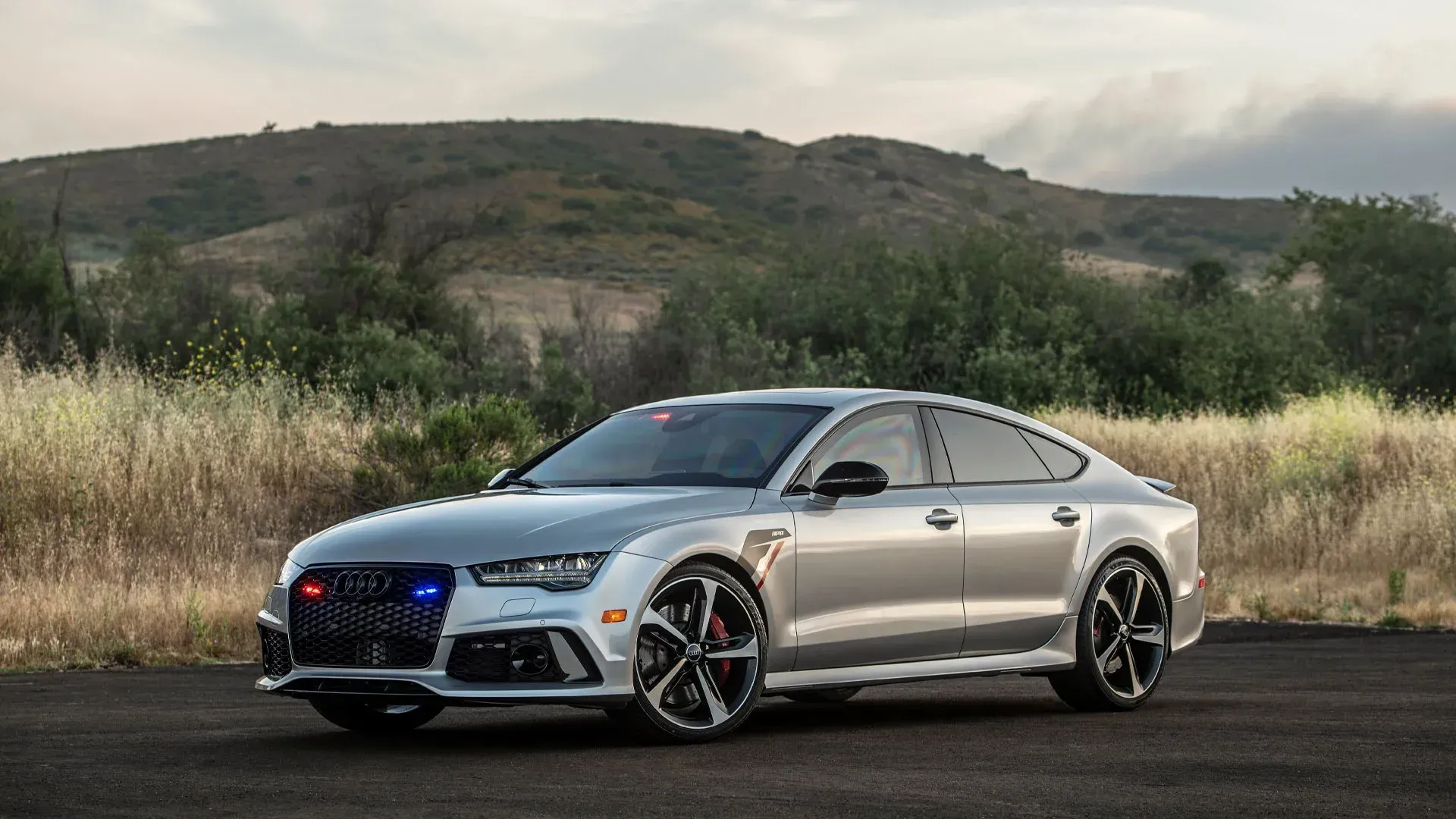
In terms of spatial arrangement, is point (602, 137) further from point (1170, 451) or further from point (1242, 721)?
point (1242, 721)

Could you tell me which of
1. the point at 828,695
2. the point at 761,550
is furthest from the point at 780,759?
the point at 828,695

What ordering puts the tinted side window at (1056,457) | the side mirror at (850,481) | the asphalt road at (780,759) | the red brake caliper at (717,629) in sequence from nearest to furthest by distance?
the asphalt road at (780,759), the red brake caliper at (717,629), the side mirror at (850,481), the tinted side window at (1056,457)

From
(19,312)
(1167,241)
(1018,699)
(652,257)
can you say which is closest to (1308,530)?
(1018,699)

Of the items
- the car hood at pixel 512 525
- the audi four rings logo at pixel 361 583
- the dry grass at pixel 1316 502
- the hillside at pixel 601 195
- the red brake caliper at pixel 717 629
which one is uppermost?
the hillside at pixel 601 195

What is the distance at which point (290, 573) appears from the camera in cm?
906

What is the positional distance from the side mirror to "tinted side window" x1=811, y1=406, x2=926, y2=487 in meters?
0.42

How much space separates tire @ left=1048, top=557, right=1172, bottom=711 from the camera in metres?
10.8

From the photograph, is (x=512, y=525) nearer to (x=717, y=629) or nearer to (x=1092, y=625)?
(x=717, y=629)

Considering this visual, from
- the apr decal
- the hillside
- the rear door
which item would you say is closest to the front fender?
the apr decal

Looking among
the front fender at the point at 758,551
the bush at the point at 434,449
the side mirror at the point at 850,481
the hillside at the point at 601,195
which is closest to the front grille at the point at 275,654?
the front fender at the point at 758,551

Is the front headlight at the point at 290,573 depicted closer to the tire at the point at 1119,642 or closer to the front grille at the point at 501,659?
the front grille at the point at 501,659

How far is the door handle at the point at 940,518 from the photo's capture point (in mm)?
9977

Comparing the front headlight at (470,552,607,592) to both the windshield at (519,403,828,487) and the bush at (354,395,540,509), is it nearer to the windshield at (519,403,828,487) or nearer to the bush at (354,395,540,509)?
the windshield at (519,403,828,487)

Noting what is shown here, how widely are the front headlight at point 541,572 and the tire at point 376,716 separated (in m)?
1.35
